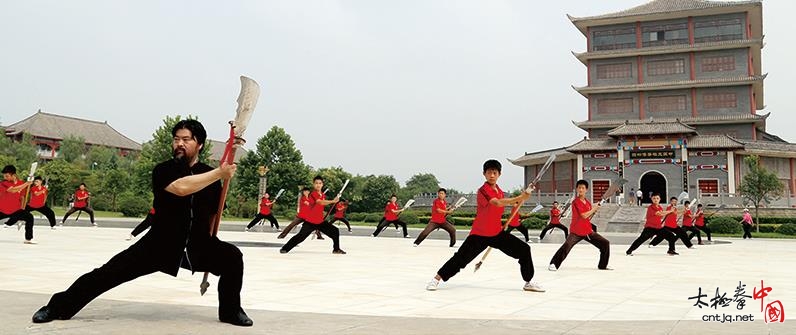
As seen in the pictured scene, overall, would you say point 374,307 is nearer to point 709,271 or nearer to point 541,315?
point 541,315

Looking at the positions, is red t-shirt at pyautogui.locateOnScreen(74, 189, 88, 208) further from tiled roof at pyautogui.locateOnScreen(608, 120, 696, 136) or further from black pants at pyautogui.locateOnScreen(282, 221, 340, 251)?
tiled roof at pyautogui.locateOnScreen(608, 120, 696, 136)

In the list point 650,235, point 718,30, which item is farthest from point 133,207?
point 718,30

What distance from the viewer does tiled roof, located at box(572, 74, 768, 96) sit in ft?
127

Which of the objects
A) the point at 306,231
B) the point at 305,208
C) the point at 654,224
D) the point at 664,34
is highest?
the point at 664,34

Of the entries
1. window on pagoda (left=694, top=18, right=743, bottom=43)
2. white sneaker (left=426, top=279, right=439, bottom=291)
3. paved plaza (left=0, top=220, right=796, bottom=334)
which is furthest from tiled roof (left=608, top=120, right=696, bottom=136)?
white sneaker (left=426, top=279, right=439, bottom=291)

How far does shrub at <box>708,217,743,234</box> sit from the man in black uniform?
27.3 m

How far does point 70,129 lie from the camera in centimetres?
6800

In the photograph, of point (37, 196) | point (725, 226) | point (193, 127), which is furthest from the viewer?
point (725, 226)

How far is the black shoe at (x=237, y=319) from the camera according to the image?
157 inches

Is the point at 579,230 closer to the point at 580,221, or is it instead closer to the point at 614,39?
the point at 580,221

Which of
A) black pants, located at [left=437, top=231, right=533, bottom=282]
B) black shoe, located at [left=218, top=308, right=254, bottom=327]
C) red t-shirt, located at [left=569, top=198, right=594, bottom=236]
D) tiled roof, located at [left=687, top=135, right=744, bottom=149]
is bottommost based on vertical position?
black shoe, located at [left=218, top=308, right=254, bottom=327]

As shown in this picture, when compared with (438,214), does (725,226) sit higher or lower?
lower

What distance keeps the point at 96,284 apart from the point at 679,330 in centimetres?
408

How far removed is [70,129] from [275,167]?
3698 centimetres
